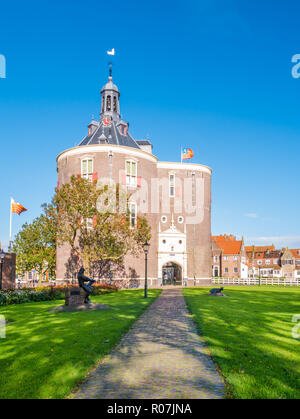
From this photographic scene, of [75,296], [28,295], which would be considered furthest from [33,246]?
[75,296]

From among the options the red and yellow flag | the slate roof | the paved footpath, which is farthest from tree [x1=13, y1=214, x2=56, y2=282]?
the paved footpath

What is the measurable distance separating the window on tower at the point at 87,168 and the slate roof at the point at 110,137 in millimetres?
3102

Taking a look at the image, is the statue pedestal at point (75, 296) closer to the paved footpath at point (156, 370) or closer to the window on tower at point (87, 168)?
the paved footpath at point (156, 370)

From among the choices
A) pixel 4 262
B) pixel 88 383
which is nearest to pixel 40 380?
pixel 88 383

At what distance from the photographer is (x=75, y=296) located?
18.9m

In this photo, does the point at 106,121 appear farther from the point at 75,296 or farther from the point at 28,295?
the point at 75,296

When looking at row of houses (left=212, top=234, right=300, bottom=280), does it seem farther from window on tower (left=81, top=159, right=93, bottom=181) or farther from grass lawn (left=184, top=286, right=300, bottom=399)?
grass lawn (left=184, top=286, right=300, bottom=399)

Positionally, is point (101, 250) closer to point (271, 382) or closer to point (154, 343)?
point (154, 343)

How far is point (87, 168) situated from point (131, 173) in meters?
5.41

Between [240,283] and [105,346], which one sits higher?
[105,346]

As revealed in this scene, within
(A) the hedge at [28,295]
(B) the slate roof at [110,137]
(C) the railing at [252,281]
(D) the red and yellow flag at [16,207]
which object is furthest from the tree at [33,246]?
(C) the railing at [252,281]
